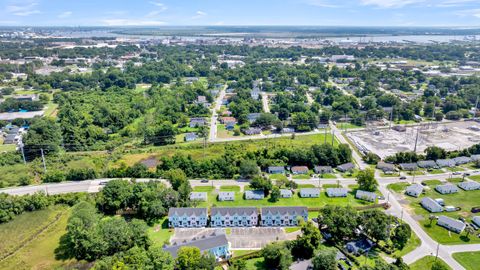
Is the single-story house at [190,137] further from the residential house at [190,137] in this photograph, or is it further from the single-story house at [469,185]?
the single-story house at [469,185]

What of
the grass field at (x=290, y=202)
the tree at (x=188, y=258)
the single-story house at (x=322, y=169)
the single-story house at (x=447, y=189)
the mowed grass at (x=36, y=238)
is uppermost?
the tree at (x=188, y=258)

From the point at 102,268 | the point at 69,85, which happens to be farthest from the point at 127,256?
the point at 69,85

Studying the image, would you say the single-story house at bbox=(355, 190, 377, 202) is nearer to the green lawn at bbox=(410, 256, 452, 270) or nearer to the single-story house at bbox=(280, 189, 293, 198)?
the single-story house at bbox=(280, 189, 293, 198)

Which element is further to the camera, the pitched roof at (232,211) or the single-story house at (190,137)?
the single-story house at (190,137)

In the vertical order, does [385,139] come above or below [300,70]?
below

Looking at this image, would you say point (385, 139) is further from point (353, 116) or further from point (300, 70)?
point (300, 70)

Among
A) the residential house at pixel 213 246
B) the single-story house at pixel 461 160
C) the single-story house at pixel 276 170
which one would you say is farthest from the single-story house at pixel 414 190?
the residential house at pixel 213 246

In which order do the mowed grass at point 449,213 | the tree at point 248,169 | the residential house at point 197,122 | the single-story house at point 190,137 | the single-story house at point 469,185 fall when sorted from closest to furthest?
the mowed grass at point 449,213 < the single-story house at point 469,185 < the tree at point 248,169 < the single-story house at point 190,137 < the residential house at point 197,122
